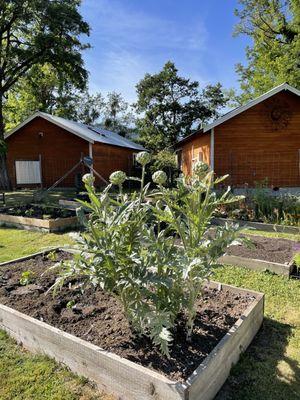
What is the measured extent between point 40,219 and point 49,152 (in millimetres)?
12388

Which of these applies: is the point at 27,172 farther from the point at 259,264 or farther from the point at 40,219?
the point at 259,264

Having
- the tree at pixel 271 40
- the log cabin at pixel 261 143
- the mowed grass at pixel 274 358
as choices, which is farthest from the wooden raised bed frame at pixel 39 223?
the tree at pixel 271 40

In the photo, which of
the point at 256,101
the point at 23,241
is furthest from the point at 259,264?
the point at 256,101

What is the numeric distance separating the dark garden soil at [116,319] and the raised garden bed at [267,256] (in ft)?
4.60

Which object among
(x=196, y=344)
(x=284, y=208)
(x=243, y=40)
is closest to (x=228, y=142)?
(x=284, y=208)

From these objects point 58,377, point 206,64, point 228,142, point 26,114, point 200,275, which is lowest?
point 58,377

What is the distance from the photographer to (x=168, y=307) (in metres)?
2.38

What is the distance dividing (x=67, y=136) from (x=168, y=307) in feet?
56.6

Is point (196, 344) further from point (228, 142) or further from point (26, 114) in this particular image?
point (26, 114)

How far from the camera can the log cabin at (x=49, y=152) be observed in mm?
18031

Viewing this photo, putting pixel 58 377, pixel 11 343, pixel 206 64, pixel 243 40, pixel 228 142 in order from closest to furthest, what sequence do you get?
1. pixel 58 377
2. pixel 11 343
3. pixel 228 142
4. pixel 243 40
5. pixel 206 64

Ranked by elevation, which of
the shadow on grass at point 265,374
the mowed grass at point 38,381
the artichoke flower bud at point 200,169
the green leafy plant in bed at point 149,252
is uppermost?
the artichoke flower bud at point 200,169

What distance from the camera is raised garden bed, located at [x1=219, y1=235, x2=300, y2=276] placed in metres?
4.54

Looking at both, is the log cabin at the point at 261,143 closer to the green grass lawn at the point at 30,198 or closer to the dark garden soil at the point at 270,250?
the green grass lawn at the point at 30,198
